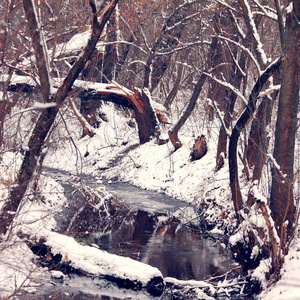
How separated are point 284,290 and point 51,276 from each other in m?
3.36

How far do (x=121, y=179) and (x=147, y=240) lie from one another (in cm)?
755

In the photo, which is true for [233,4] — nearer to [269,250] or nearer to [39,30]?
[39,30]

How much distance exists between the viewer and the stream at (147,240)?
21.1ft

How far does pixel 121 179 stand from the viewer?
1659 centimetres

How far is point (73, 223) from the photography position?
9.97 metres

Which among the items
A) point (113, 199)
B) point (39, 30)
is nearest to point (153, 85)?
point (113, 199)

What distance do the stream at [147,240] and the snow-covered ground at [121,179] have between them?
37 centimetres

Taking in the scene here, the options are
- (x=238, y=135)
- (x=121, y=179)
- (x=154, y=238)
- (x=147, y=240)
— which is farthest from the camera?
(x=121, y=179)

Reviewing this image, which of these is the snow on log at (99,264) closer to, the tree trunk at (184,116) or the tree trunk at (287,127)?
the tree trunk at (287,127)

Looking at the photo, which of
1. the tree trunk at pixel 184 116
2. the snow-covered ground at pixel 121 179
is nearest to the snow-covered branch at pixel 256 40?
the snow-covered ground at pixel 121 179

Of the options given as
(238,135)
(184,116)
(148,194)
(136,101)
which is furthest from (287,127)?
(136,101)

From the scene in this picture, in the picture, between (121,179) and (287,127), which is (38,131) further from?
(121,179)

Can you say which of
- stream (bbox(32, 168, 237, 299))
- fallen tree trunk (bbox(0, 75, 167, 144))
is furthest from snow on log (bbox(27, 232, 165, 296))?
fallen tree trunk (bbox(0, 75, 167, 144))

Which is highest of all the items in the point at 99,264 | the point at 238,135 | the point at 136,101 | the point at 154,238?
the point at 136,101
